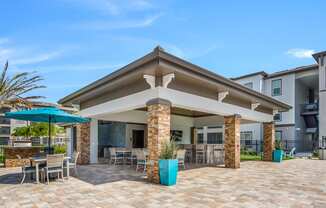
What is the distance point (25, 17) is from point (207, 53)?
7.89m

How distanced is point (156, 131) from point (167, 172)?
136cm

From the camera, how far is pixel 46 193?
696 centimetres

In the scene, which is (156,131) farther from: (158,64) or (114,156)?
(114,156)

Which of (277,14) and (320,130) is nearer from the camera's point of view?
(277,14)

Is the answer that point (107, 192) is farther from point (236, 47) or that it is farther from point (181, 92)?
point (236, 47)

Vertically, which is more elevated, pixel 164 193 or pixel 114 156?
pixel 164 193

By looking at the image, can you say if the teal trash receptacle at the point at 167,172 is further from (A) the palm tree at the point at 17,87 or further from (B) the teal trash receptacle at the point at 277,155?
(A) the palm tree at the point at 17,87

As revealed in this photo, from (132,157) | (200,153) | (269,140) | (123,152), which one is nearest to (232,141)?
(200,153)

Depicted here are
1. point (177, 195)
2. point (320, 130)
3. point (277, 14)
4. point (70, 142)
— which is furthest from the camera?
point (320, 130)

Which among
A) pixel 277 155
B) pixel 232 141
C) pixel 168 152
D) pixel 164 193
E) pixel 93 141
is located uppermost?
pixel 168 152

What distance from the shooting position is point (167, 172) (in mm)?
8016

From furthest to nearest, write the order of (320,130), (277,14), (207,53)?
(320,130)
(207,53)
(277,14)

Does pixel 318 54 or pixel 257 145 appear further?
pixel 257 145

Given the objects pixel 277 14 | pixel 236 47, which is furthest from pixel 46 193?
pixel 277 14
